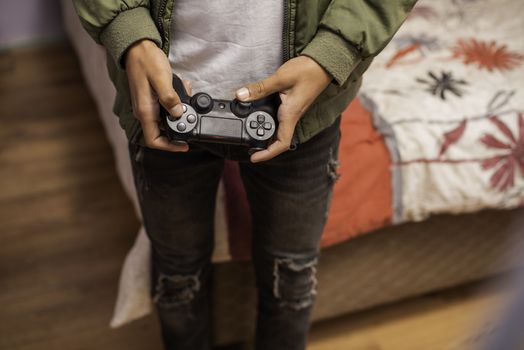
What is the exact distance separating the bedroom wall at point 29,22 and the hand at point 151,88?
1.95m

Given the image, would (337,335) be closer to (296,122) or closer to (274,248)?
(274,248)

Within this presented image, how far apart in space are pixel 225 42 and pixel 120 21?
0.13 meters

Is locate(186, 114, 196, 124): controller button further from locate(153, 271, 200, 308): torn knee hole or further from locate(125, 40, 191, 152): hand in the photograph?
locate(153, 271, 200, 308): torn knee hole

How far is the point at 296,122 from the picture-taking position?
0.75 meters

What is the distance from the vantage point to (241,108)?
2.38 feet

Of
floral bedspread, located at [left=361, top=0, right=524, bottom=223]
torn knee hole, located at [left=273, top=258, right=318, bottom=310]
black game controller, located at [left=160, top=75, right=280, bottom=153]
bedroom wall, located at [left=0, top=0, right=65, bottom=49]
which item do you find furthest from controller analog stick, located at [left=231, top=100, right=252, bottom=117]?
bedroom wall, located at [left=0, top=0, right=65, bottom=49]

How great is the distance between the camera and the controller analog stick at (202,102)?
2.37 feet

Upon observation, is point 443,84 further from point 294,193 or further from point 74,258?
point 74,258

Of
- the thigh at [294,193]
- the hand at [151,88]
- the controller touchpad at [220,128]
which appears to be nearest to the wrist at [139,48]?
the hand at [151,88]

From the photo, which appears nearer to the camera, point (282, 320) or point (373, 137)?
point (282, 320)

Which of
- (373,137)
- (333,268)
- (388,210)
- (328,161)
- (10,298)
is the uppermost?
(328,161)

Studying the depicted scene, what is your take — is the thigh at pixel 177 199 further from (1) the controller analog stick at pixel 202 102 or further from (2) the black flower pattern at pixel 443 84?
(2) the black flower pattern at pixel 443 84

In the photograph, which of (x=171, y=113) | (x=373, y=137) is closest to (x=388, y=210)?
(x=373, y=137)

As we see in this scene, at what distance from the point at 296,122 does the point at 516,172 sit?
0.69 m
